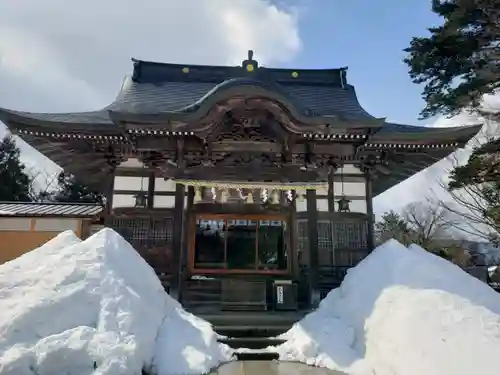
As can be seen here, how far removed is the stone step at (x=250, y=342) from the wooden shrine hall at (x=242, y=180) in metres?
1.79

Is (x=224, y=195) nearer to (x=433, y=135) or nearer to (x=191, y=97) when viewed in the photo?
(x=191, y=97)

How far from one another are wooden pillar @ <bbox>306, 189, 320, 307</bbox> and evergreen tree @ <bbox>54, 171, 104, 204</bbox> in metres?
23.1

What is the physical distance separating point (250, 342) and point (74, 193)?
26.6 metres

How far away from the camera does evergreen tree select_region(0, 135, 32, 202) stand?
25816 mm

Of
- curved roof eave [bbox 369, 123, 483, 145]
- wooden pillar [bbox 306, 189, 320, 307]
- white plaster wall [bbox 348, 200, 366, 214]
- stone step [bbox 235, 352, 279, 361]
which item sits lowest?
stone step [bbox 235, 352, 279, 361]

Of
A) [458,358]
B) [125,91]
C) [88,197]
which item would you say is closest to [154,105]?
[125,91]

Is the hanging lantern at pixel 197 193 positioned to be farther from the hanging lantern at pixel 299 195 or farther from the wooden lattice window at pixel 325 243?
the wooden lattice window at pixel 325 243

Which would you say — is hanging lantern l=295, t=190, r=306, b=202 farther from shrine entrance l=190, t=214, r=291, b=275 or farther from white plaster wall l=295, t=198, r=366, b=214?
shrine entrance l=190, t=214, r=291, b=275

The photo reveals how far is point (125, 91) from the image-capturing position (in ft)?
40.1

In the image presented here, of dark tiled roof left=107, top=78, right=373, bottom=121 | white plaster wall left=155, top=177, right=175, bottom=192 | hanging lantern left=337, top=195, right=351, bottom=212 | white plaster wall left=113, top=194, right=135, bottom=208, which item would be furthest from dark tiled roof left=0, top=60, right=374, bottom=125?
hanging lantern left=337, top=195, right=351, bottom=212

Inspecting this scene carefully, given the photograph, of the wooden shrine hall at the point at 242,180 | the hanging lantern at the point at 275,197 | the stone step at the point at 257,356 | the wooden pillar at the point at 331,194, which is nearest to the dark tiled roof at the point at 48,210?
the wooden shrine hall at the point at 242,180

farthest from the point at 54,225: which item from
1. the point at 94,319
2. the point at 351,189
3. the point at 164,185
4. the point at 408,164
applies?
the point at 408,164

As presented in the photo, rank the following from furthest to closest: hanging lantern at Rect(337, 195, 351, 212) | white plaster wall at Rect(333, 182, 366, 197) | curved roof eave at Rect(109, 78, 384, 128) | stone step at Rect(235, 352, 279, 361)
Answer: white plaster wall at Rect(333, 182, 366, 197)
hanging lantern at Rect(337, 195, 351, 212)
curved roof eave at Rect(109, 78, 384, 128)
stone step at Rect(235, 352, 279, 361)

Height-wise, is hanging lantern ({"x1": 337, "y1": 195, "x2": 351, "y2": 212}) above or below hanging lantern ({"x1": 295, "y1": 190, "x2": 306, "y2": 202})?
below
